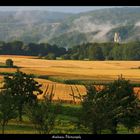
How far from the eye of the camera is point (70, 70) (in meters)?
18.9

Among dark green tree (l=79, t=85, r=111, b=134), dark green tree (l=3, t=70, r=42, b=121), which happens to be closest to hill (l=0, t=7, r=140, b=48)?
dark green tree (l=3, t=70, r=42, b=121)

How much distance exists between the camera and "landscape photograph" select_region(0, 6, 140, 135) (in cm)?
1817

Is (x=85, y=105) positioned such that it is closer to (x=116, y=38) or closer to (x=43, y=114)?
(x=43, y=114)

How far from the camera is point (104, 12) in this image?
1870 cm

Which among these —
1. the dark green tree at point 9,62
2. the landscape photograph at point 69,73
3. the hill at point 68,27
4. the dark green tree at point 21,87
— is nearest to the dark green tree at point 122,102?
the landscape photograph at point 69,73

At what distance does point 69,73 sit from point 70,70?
104 millimetres

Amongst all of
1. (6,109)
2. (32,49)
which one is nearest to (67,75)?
(32,49)

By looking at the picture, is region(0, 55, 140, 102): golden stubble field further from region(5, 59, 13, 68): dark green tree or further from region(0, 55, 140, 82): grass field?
region(5, 59, 13, 68): dark green tree

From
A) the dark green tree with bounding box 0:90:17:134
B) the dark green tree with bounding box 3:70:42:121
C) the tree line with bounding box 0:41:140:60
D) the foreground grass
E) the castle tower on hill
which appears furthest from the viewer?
the castle tower on hill

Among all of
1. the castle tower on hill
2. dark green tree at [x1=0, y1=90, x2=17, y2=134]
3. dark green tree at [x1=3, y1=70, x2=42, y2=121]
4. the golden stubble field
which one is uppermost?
the castle tower on hill

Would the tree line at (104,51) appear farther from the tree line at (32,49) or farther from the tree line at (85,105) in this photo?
the tree line at (85,105)
